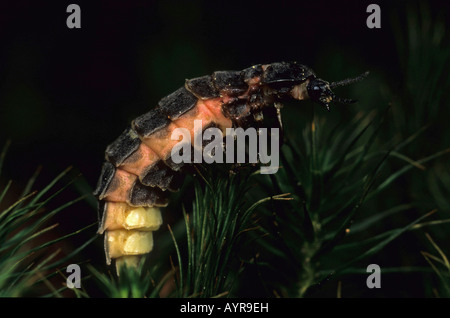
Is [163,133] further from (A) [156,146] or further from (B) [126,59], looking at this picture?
(B) [126,59]

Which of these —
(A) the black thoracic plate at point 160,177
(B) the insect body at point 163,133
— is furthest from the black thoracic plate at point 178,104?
(A) the black thoracic plate at point 160,177

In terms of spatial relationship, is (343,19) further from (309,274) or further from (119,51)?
(309,274)

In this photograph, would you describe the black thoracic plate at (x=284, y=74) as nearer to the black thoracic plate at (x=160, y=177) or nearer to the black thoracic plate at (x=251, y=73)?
the black thoracic plate at (x=251, y=73)

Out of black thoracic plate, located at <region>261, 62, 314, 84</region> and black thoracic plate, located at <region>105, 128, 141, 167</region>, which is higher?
black thoracic plate, located at <region>261, 62, 314, 84</region>

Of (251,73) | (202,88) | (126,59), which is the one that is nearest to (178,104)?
(202,88)

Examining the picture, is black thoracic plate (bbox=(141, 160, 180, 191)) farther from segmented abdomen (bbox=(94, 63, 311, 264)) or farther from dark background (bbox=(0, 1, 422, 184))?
dark background (bbox=(0, 1, 422, 184))

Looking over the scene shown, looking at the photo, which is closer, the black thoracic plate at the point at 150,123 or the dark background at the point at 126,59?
the black thoracic plate at the point at 150,123

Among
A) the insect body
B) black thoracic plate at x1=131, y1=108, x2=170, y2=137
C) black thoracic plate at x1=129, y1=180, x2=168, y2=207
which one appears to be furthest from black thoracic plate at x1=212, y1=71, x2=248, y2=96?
black thoracic plate at x1=129, y1=180, x2=168, y2=207

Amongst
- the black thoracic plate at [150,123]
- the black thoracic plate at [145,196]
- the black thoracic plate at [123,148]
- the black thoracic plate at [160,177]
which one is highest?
the black thoracic plate at [150,123]

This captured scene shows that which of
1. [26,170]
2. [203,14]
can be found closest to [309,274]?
[26,170]
